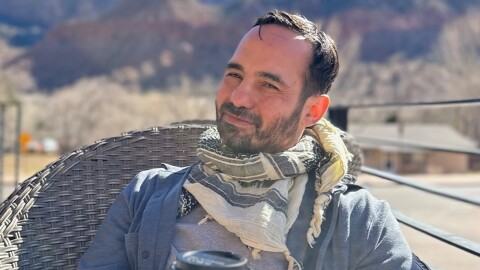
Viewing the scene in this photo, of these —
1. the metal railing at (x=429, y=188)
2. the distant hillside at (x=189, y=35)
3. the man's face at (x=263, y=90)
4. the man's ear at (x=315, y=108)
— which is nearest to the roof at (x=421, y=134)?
the distant hillside at (x=189, y=35)

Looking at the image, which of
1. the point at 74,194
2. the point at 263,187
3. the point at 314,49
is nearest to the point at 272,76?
the point at 314,49

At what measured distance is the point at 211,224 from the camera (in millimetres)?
1454

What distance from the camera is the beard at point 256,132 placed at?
1423mm

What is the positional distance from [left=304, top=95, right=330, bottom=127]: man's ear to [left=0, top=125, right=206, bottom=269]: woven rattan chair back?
1.77ft

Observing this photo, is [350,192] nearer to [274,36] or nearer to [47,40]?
[274,36]

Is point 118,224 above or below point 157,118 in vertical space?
below

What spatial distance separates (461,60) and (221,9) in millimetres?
20837

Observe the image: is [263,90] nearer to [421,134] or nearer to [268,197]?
[268,197]

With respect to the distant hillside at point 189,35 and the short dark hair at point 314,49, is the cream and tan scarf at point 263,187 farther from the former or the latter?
the distant hillside at point 189,35

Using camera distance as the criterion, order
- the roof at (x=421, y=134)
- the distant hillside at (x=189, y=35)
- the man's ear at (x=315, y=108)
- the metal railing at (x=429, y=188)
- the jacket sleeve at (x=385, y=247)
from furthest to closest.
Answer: the distant hillside at (x=189, y=35) < the roof at (x=421, y=134) < the metal railing at (x=429, y=188) < the man's ear at (x=315, y=108) < the jacket sleeve at (x=385, y=247)

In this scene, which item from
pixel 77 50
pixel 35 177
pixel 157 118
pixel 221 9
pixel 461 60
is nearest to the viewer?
pixel 35 177

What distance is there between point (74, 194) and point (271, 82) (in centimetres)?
65

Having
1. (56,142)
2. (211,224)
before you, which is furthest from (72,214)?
(56,142)

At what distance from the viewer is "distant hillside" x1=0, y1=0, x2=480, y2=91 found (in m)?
47.1
